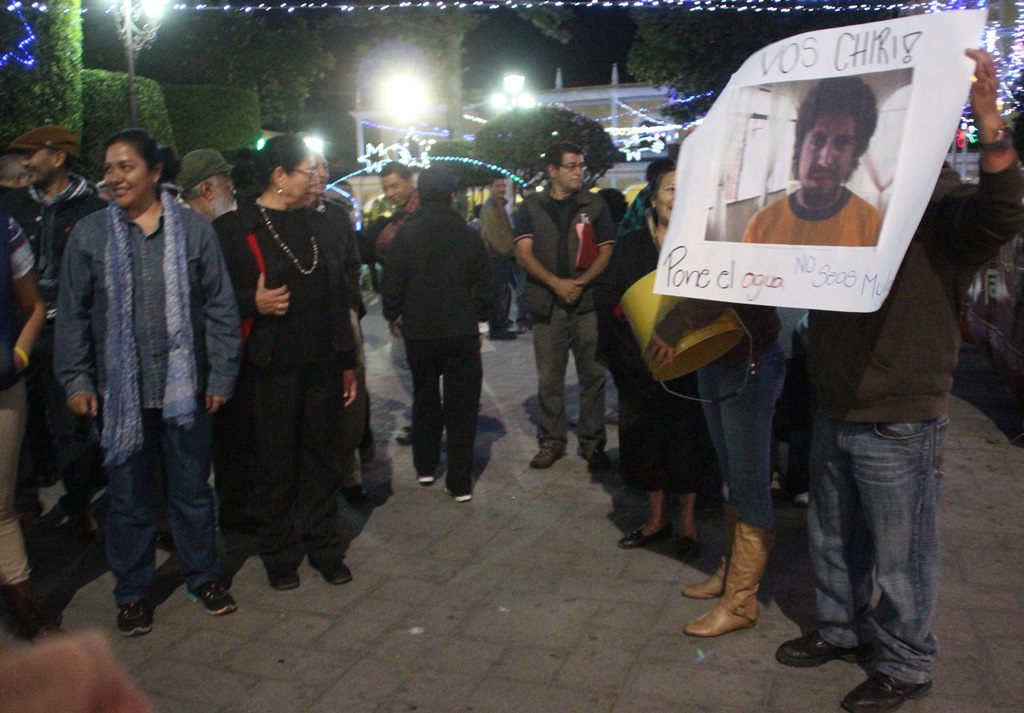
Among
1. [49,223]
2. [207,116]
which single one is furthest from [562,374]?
[207,116]

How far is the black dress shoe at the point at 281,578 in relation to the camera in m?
4.66

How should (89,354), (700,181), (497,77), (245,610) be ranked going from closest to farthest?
(700,181) → (89,354) → (245,610) → (497,77)

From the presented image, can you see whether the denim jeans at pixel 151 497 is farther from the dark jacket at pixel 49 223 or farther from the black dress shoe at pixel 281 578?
the dark jacket at pixel 49 223

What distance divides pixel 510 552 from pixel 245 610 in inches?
51.1

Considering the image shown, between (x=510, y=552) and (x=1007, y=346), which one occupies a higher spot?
(x=1007, y=346)

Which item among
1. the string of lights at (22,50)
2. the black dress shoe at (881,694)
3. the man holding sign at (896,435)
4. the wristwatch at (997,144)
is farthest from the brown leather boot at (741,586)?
the string of lights at (22,50)

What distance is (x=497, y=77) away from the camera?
4088 centimetres

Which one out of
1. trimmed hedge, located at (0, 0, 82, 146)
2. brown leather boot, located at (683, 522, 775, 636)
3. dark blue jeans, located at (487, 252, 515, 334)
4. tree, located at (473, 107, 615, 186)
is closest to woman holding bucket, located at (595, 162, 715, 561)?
brown leather boot, located at (683, 522, 775, 636)

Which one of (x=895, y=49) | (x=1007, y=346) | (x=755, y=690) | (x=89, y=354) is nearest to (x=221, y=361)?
(x=89, y=354)

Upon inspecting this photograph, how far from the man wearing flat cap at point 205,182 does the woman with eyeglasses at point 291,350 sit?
3.99 feet

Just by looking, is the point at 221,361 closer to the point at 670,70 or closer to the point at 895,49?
the point at 895,49

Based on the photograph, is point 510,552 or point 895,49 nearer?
point 895,49

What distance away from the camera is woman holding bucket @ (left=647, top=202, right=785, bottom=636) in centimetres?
385

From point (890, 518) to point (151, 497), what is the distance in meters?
2.95
